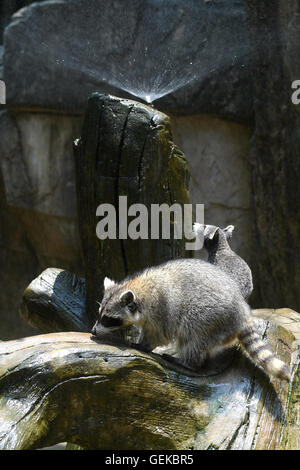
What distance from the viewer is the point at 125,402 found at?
321 centimetres

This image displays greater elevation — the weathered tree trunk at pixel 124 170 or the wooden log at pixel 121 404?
the weathered tree trunk at pixel 124 170

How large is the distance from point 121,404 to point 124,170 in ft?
6.06

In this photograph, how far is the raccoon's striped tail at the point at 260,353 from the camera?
11.3 feet

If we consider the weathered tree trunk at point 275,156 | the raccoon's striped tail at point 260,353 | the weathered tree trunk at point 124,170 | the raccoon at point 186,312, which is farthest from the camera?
the weathered tree trunk at point 275,156

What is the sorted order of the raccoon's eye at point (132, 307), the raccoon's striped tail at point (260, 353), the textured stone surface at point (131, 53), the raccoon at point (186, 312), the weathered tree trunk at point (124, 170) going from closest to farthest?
1. the raccoon's striped tail at point (260, 353)
2. the raccoon at point (186, 312)
3. the raccoon's eye at point (132, 307)
4. the weathered tree trunk at point (124, 170)
5. the textured stone surface at point (131, 53)

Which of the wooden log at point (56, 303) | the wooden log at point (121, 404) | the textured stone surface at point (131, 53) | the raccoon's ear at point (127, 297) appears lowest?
the wooden log at point (121, 404)

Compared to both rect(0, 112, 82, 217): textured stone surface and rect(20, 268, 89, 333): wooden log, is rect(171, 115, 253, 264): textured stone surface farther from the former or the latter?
rect(20, 268, 89, 333): wooden log

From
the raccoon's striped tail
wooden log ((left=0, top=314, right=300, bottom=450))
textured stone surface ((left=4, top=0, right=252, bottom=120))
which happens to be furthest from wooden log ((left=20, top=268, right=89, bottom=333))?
textured stone surface ((left=4, top=0, right=252, bottom=120))

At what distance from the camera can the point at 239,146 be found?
8.27 m

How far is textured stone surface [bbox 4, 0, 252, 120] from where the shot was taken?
799 centimetres

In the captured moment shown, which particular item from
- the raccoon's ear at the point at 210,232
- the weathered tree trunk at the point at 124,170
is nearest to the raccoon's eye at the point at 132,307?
the weathered tree trunk at the point at 124,170

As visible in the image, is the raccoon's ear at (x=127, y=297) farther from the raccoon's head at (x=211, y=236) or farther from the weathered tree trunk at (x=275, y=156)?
the weathered tree trunk at (x=275, y=156)

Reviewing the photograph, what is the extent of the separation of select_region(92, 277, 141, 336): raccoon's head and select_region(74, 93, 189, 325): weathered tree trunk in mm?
732

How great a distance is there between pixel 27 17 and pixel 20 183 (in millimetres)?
2309
